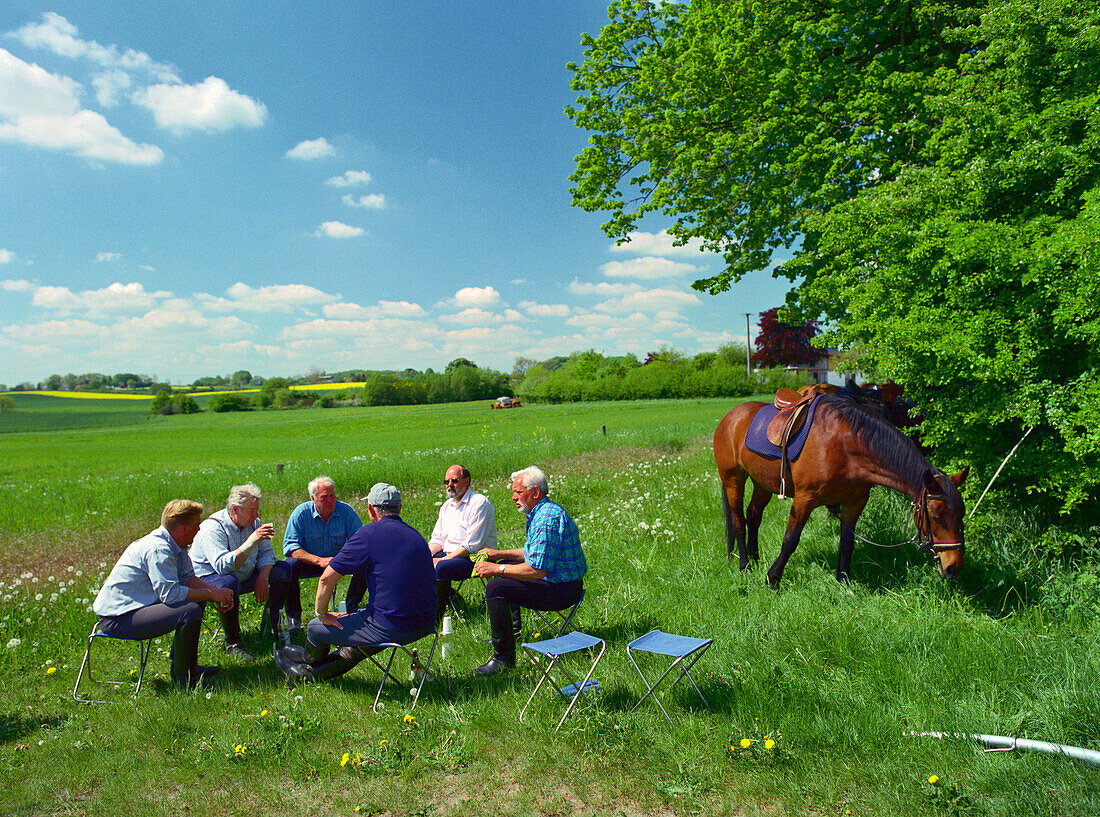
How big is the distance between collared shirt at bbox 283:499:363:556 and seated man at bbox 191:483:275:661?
1.42 ft

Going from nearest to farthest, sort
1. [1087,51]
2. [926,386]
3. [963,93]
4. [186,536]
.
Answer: [186,536] → [1087,51] → [926,386] → [963,93]

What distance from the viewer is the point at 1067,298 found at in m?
5.63

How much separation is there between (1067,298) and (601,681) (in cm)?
545

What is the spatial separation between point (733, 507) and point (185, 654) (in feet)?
20.6

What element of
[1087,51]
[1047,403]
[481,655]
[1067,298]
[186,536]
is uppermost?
[1087,51]

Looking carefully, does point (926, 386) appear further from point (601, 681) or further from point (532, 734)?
point (532, 734)

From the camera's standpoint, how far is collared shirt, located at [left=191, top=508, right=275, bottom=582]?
20.1 ft

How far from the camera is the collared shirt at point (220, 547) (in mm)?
6117

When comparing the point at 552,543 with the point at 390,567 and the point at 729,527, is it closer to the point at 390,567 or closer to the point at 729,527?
the point at 390,567

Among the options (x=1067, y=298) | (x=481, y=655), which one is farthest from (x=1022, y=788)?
(x=1067, y=298)

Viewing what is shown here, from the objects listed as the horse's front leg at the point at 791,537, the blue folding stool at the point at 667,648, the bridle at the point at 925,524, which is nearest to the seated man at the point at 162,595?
the blue folding stool at the point at 667,648

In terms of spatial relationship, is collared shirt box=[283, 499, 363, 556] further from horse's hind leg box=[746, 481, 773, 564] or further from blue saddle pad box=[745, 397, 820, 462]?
horse's hind leg box=[746, 481, 773, 564]

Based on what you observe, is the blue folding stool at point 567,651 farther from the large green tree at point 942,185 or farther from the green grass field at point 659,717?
the large green tree at point 942,185

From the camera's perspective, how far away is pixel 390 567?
4.67 metres
